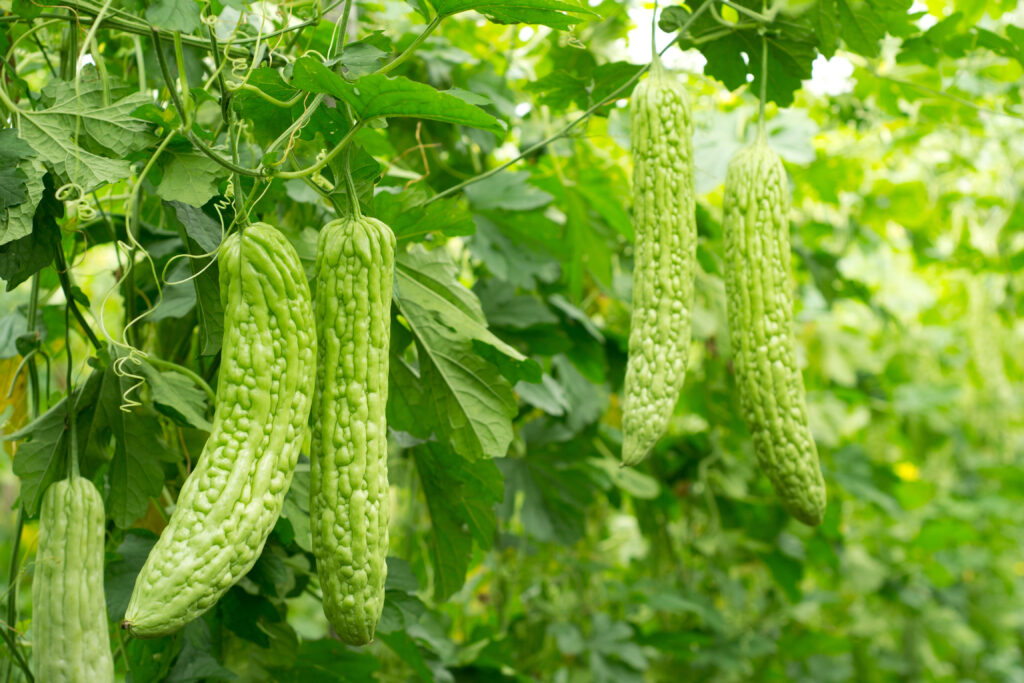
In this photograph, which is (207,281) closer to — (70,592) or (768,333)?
(70,592)

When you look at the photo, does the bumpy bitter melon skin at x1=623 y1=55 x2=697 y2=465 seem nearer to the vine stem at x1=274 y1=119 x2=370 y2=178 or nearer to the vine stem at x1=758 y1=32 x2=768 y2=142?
the vine stem at x1=758 y1=32 x2=768 y2=142

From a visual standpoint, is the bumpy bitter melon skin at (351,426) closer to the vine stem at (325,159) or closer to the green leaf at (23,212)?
the vine stem at (325,159)

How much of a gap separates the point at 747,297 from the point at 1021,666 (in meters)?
4.57

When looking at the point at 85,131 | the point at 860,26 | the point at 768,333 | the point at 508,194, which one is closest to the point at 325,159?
the point at 85,131

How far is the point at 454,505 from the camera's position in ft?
4.20

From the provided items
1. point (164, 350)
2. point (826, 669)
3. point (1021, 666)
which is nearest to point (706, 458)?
point (826, 669)

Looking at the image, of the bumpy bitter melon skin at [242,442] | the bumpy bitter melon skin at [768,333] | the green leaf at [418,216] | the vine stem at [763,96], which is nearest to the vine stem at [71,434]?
the bumpy bitter melon skin at [242,442]

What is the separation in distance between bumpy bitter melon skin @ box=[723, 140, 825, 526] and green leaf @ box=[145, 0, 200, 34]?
69 centimetres

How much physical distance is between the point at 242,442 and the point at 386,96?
35cm

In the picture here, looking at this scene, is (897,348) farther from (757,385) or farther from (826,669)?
(757,385)

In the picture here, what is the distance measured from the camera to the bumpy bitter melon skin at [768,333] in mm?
1064

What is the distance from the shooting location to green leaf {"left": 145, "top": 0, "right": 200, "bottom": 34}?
892 millimetres

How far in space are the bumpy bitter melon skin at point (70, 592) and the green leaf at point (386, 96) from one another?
1.68 ft

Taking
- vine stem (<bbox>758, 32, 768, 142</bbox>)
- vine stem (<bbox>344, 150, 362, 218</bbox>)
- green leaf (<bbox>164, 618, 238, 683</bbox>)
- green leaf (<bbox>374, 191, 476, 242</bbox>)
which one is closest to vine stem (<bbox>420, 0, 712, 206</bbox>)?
green leaf (<bbox>374, 191, 476, 242</bbox>)
